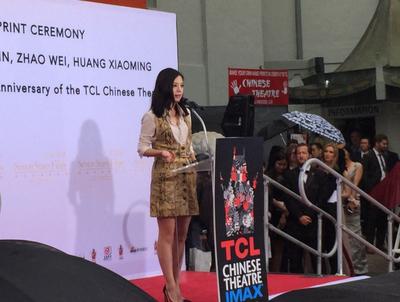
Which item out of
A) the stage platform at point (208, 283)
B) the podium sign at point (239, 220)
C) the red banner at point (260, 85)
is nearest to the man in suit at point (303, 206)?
the stage platform at point (208, 283)

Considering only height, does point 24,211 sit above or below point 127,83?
below

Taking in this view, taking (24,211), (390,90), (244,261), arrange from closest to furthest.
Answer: (244,261)
(24,211)
(390,90)

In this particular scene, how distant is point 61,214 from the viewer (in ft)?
20.4

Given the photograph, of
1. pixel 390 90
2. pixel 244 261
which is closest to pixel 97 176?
pixel 244 261

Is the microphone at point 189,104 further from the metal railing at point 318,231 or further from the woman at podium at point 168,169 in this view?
the metal railing at point 318,231

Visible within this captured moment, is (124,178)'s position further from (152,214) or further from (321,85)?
(321,85)

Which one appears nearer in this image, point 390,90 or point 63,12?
point 63,12

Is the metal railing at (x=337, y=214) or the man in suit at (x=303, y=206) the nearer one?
the metal railing at (x=337, y=214)

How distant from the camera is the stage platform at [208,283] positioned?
6184mm

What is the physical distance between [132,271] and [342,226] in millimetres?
2041

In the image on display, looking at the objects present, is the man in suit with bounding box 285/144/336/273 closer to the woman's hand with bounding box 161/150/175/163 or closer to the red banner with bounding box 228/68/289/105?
the woman's hand with bounding box 161/150/175/163

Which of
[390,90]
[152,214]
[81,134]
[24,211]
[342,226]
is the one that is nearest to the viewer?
[152,214]

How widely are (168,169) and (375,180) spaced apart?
6.40 m

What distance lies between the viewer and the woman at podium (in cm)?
538
